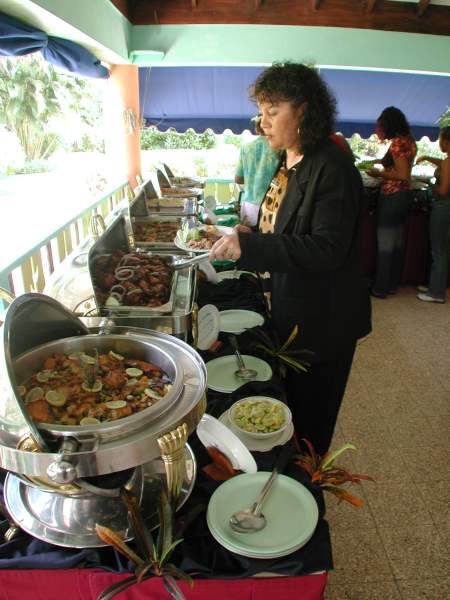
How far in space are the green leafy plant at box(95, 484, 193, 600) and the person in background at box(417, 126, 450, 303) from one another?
3.17 metres

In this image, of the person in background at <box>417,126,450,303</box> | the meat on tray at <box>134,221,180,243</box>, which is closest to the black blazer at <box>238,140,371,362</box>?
the meat on tray at <box>134,221,180,243</box>

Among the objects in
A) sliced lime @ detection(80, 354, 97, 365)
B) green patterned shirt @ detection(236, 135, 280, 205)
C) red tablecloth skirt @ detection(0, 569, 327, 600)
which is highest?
green patterned shirt @ detection(236, 135, 280, 205)

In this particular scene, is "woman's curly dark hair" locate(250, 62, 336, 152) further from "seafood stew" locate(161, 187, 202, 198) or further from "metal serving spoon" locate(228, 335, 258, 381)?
"seafood stew" locate(161, 187, 202, 198)

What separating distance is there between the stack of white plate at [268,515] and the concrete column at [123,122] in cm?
407

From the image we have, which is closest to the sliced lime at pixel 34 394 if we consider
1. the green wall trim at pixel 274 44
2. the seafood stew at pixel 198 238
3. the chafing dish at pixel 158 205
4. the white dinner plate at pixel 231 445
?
the white dinner plate at pixel 231 445

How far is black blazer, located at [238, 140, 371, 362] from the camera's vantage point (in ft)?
3.40

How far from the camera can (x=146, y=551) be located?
59 cm

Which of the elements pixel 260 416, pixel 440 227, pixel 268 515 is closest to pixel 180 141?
pixel 440 227

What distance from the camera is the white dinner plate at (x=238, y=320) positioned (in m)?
1.34

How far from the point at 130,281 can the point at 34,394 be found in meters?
0.60

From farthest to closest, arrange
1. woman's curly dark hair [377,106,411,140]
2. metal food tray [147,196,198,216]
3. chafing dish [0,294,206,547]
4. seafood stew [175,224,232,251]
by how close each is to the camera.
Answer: woman's curly dark hair [377,106,411,140]
metal food tray [147,196,198,216]
seafood stew [175,224,232,251]
chafing dish [0,294,206,547]

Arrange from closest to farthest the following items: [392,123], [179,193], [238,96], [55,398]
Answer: [55,398] < [392,123] < [179,193] < [238,96]

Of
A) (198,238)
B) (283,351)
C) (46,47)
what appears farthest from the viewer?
(46,47)

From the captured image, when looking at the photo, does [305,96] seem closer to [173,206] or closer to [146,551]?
[146,551]
